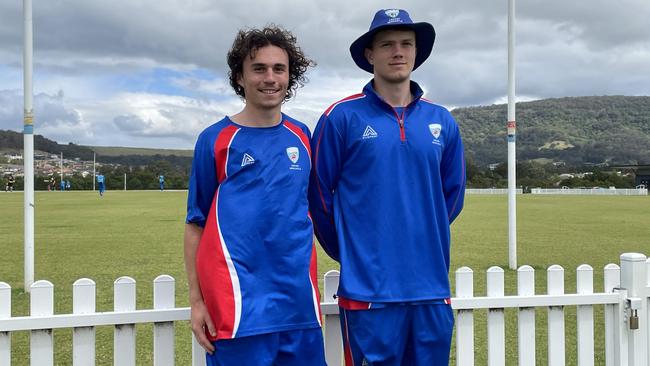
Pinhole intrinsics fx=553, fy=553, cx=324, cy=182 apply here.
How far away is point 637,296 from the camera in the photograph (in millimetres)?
3510

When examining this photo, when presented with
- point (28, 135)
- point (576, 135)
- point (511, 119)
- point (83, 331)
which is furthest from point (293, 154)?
point (576, 135)

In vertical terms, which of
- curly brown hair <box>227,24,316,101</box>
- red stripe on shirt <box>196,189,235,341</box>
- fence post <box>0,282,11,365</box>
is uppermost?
curly brown hair <box>227,24,316,101</box>

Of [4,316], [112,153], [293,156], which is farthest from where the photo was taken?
[112,153]

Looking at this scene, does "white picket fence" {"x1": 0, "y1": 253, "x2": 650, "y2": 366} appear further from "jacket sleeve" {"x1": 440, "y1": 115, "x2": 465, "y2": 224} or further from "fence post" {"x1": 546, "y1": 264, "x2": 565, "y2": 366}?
"jacket sleeve" {"x1": 440, "y1": 115, "x2": 465, "y2": 224}

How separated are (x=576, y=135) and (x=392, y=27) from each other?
667ft

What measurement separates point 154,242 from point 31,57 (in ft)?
21.1

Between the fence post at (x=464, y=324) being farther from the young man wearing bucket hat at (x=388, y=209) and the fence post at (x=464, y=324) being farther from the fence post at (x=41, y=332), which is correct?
the fence post at (x=41, y=332)

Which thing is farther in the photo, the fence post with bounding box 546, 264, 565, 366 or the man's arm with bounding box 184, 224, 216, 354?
the fence post with bounding box 546, 264, 565, 366

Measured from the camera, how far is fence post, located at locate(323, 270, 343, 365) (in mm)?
3059

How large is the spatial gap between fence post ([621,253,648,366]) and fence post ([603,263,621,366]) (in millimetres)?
47

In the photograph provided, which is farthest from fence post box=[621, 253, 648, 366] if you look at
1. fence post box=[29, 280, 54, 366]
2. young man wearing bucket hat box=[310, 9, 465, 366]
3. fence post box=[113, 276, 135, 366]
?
fence post box=[29, 280, 54, 366]

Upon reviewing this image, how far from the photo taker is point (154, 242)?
12195 mm

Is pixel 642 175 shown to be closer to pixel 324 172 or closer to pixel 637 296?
pixel 637 296

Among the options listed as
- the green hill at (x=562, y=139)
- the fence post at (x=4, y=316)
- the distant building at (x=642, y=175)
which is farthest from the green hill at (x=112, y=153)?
the fence post at (x=4, y=316)
